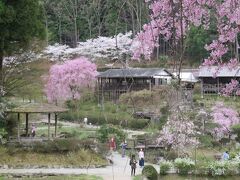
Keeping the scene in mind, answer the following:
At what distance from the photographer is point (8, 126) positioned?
2420 cm

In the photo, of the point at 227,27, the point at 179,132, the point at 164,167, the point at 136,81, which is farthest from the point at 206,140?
the point at 179,132

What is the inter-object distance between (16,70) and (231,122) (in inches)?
495

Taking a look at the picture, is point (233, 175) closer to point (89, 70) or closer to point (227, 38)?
point (227, 38)

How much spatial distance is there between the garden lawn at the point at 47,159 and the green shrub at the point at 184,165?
4.49m

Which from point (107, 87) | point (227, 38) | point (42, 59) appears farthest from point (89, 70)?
point (227, 38)

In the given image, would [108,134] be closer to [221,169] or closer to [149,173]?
[221,169]

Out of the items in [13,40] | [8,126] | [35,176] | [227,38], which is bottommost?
[35,176]

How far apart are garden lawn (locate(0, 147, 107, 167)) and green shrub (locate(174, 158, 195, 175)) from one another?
4.49 metres

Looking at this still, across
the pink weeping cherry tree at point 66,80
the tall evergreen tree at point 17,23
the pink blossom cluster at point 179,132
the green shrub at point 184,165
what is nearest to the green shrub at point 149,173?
the green shrub at point 184,165

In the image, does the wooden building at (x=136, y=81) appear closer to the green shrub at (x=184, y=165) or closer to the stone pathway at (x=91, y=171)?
the stone pathway at (x=91, y=171)

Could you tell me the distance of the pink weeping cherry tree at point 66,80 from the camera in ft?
135

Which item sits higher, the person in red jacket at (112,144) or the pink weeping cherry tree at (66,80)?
the pink weeping cherry tree at (66,80)

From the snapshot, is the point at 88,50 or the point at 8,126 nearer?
the point at 8,126

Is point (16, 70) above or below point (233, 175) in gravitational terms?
above
